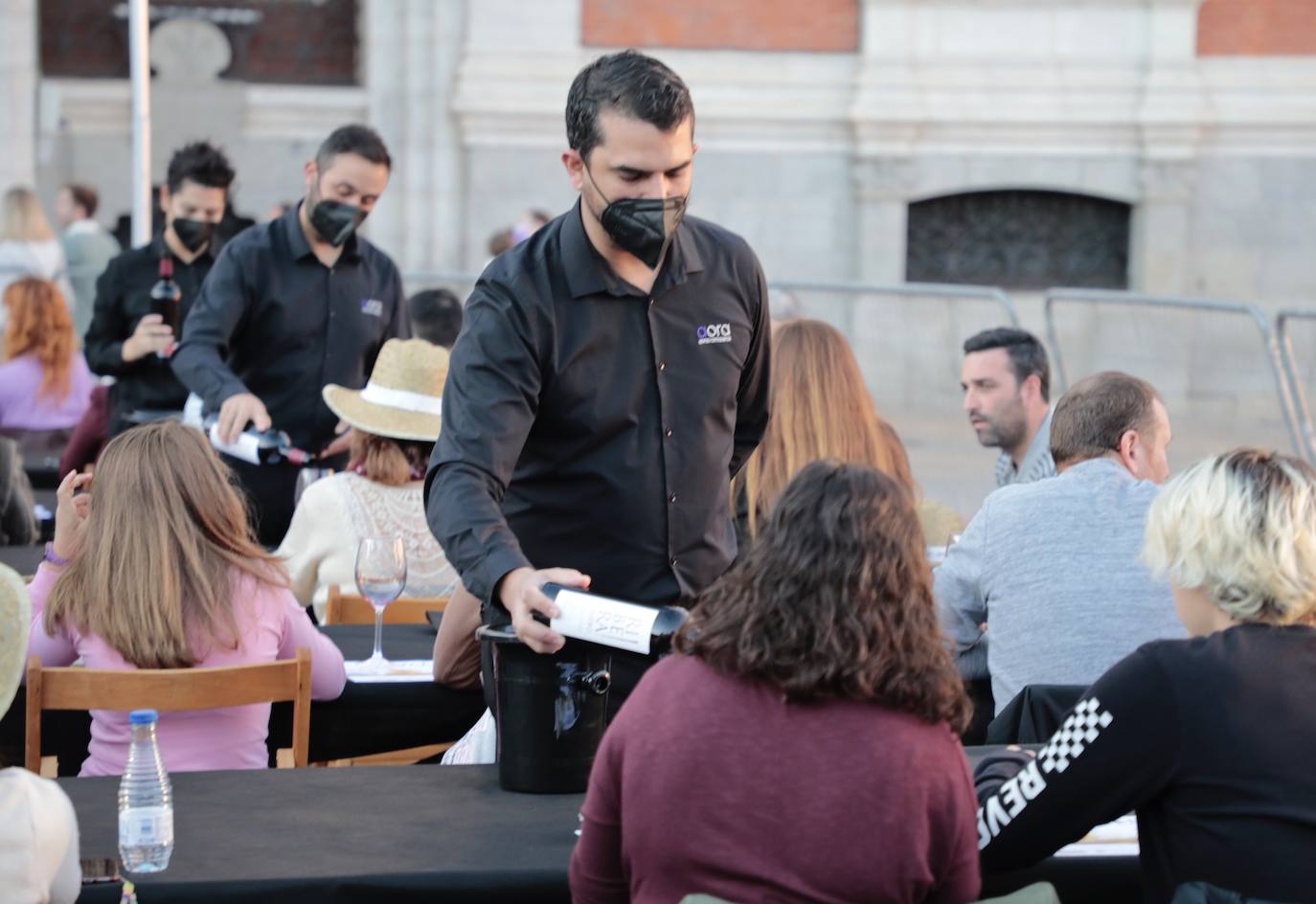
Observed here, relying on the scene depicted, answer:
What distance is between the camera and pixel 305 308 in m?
5.99

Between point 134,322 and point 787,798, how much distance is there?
194 inches

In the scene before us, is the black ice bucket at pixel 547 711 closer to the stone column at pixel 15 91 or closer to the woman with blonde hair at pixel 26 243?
the woman with blonde hair at pixel 26 243

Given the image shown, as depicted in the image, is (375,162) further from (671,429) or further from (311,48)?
(311,48)

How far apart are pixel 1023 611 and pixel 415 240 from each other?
993cm

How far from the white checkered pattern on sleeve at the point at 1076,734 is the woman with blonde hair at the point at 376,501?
8.31ft

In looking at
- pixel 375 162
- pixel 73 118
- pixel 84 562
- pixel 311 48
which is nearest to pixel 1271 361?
pixel 375 162

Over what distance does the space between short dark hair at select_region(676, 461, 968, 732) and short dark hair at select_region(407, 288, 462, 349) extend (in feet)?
16.5

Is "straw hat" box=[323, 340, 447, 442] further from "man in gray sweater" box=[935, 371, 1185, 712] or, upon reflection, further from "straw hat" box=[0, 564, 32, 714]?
"straw hat" box=[0, 564, 32, 714]

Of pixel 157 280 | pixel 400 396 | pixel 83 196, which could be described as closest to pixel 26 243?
pixel 83 196

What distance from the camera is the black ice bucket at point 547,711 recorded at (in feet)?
9.23

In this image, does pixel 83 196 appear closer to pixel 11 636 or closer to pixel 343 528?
pixel 343 528

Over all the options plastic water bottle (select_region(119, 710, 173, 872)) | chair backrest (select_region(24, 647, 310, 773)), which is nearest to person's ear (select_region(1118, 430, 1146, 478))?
chair backrest (select_region(24, 647, 310, 773))

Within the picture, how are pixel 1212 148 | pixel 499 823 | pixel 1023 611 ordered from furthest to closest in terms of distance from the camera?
pixel 1212 148, pixel 1023 611, pixel 499 823

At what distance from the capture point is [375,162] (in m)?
5.71
